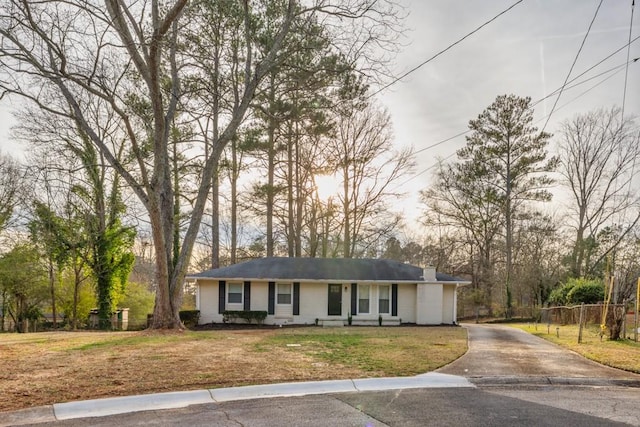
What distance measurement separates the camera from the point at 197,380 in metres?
7.00

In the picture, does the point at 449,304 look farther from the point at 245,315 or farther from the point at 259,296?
the point at 245,315

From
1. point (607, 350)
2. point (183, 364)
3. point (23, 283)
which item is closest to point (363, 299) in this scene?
point (607, 350)

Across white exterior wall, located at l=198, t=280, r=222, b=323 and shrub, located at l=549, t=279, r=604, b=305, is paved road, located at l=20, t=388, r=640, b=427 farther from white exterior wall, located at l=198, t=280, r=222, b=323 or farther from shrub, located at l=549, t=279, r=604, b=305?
shrub, located at l=549, t=279, r=604, b=305

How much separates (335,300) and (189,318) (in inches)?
257

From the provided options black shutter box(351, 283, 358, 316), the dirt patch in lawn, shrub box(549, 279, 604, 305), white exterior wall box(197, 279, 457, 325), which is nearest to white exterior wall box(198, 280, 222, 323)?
white exterior wall box(197, 279, 457, 325)

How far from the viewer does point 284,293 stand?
21562 mm

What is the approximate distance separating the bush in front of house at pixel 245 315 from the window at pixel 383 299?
545 centimetres

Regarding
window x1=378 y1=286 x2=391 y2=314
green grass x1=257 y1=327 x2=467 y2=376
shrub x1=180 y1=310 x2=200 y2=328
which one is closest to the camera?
green grass x1=257 y1=327 x2=467 y2=376

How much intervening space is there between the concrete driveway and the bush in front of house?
10902mm

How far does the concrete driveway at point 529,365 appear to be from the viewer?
26.1 ft

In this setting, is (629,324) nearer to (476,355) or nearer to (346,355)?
(476,355)

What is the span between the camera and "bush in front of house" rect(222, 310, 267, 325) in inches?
809

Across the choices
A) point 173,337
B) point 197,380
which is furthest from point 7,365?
point 173,337

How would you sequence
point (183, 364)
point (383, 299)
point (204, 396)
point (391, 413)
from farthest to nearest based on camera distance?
point (383, 299), point (183, 364), point (204, 396), point (391, 413)
